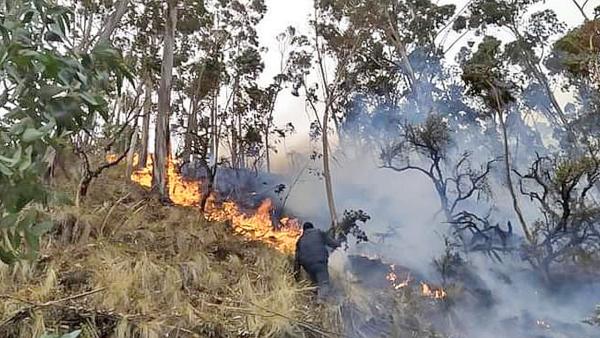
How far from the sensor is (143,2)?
1278 cm

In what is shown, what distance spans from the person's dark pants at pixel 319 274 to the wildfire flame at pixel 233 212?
9.56ft

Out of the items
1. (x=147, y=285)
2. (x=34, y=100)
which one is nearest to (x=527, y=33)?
(x=147, y=285)

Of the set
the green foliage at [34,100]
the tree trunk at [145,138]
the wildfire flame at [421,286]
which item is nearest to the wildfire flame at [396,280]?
the wildfire flame at [421,286]

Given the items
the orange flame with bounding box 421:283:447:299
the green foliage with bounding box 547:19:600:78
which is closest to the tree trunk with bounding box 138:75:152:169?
the orange flame with bounding box 421:283:447:299

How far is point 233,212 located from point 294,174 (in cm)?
503

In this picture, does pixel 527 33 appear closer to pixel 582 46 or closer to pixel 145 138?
pixel 582 46

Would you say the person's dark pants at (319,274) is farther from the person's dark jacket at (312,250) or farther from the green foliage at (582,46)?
the green foliage at (582,46)

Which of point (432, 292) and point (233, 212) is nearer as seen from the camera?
point (432, 292)

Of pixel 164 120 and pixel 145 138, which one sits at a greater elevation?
pixel 145 138

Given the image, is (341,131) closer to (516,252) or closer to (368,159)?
(368,159)

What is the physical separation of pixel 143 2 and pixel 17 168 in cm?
1267

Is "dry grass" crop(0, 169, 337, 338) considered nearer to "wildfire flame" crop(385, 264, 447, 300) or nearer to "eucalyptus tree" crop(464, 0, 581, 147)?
"wildfire flame" crop(385, 264, 447, 300)

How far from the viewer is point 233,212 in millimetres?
13367

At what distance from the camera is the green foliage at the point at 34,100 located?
0.99 metres
